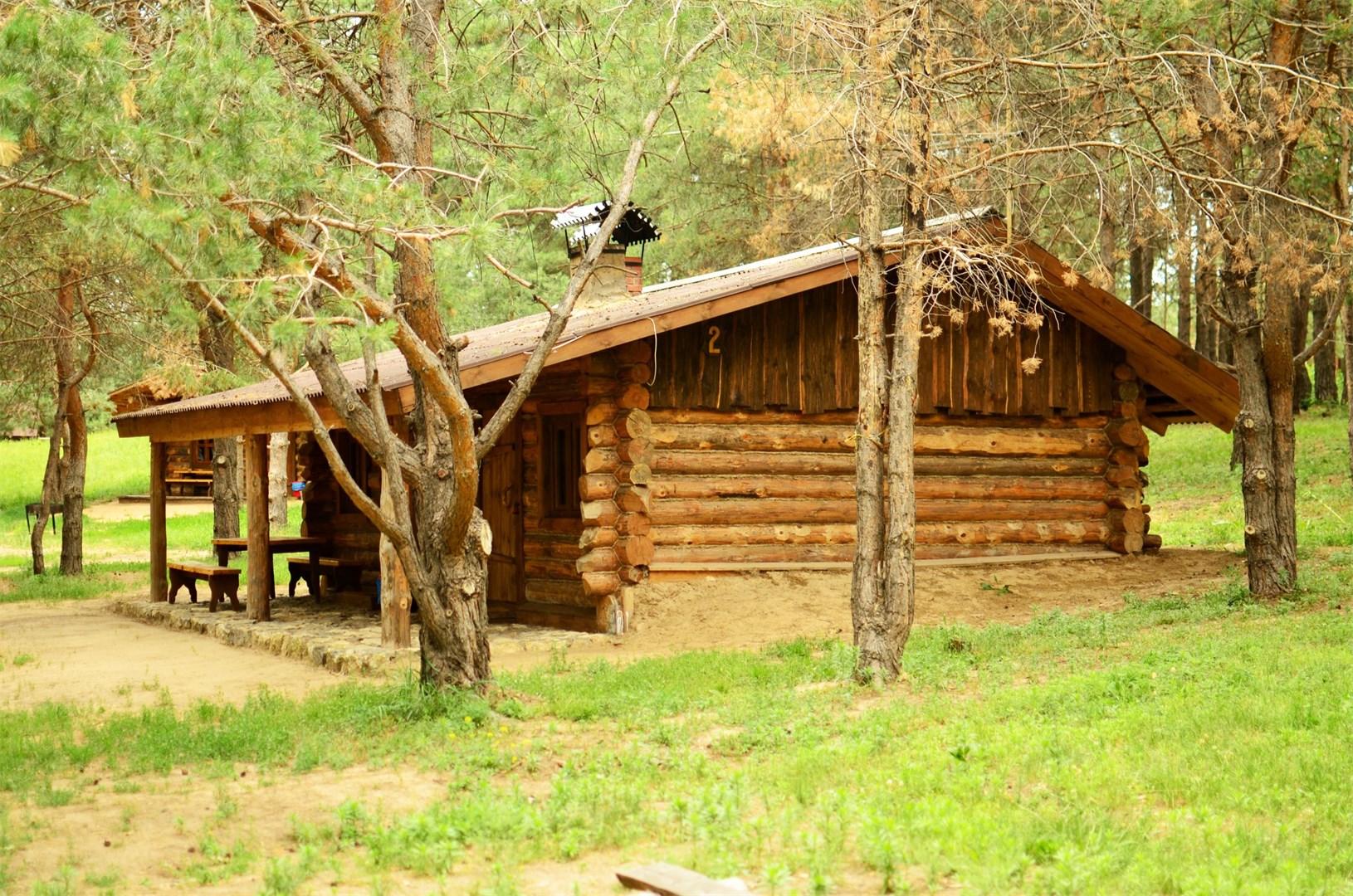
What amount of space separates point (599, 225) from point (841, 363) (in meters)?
3.35

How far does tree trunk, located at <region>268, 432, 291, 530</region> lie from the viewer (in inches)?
1212

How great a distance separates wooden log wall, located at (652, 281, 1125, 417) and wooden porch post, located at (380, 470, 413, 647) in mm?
3539

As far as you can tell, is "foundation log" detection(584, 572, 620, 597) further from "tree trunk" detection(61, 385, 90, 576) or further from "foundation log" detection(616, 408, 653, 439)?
"tree trunk" detection(61, 385, 90, 576)

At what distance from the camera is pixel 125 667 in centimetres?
1298

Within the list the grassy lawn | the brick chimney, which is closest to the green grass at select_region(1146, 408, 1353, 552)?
the grassy lawn

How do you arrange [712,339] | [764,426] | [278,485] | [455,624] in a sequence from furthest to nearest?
[278,485] < [764,426] < [712,339] < [455,624]

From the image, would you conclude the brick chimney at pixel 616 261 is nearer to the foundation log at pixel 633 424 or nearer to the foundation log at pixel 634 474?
the foundation log at pixel 633 424

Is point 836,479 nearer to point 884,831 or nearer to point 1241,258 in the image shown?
point 1241,258

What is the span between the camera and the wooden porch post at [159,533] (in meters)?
18.4

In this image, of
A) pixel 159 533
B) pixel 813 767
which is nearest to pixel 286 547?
pixel 159 533

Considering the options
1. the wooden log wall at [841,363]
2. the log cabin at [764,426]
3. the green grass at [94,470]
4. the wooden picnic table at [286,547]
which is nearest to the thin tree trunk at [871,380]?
the log cabin at [764,426]

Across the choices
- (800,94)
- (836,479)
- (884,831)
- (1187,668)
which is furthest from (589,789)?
(836,479)

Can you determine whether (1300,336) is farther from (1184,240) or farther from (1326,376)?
(1184,240)

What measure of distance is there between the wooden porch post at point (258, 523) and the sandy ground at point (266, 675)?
89 centimetres
